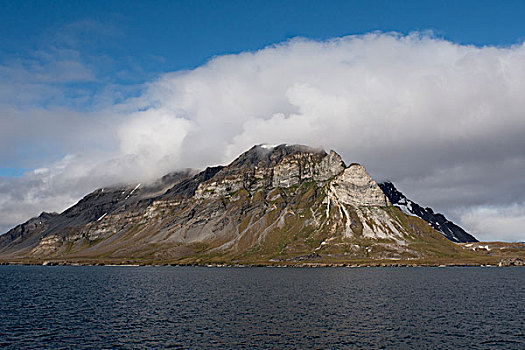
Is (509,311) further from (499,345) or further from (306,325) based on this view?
(306,325)

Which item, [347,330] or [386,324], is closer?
[347,330]

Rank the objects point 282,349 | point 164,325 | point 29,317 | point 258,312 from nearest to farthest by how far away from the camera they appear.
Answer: point 282,349 → point 164,325 → point 29,317 → point 258,312

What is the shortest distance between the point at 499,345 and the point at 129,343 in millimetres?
A: 60180

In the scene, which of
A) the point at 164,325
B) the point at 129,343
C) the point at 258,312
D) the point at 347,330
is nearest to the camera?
the point at 129,343

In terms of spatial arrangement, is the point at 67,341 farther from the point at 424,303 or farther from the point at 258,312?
the point at 424,303

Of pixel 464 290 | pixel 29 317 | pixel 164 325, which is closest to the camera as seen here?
pixel 164 325

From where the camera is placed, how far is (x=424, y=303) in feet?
382

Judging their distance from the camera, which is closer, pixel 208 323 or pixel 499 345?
pixel 499 345

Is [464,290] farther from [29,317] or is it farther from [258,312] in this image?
[29,317]

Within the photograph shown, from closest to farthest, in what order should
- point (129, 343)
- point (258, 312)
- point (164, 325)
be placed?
point (129, 343) < point (164, 325) < point (258, 312)

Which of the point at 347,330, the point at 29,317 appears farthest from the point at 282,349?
the point at 29,317

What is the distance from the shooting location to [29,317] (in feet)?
306

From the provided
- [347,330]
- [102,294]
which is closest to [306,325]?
[347,330]

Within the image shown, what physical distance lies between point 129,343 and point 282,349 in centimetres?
2537
